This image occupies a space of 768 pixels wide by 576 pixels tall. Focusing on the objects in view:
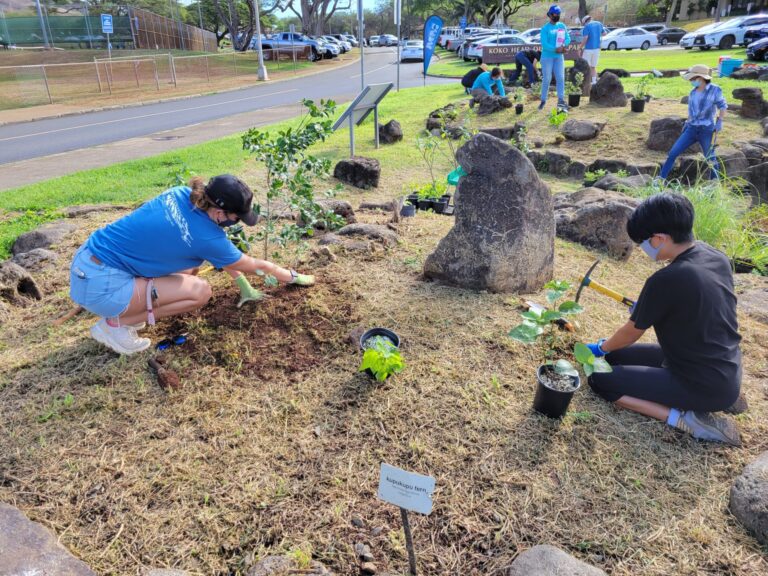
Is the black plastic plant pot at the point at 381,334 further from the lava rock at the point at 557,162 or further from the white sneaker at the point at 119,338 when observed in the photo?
the lava rock at the point at 557,162

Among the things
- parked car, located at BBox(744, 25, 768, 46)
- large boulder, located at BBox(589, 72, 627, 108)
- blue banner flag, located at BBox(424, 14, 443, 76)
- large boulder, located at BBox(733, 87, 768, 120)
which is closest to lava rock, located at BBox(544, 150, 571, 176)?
large boulder, located at BBox(589, 72, 627, 108)

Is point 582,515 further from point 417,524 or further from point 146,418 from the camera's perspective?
point 146,418

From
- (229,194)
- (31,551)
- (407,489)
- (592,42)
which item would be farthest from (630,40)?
(31,551)

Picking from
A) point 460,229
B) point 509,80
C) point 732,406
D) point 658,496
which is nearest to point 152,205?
point 460,229

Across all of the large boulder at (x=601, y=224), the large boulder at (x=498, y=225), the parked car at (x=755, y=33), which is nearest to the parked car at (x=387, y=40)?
the parked car at (x=755, y=33)

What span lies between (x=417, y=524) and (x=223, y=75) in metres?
28.8

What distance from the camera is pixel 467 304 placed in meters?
3.73

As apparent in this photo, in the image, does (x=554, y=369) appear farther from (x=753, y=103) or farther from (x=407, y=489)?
(x=753, y=103)

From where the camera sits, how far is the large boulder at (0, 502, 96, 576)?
183 cm

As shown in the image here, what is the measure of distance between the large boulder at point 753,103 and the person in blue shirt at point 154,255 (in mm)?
11224

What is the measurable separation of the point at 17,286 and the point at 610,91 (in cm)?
1149

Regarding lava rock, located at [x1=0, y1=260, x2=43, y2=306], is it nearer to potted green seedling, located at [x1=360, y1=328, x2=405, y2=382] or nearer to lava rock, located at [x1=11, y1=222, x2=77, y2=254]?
lava rock, located at [x1=11, y1=222, x2=77, y2=254]

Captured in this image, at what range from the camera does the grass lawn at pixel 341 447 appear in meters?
2.11

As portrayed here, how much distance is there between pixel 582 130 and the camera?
9.66 meters
